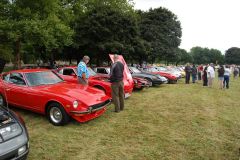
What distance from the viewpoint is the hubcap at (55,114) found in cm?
564

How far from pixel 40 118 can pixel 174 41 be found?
31582mm

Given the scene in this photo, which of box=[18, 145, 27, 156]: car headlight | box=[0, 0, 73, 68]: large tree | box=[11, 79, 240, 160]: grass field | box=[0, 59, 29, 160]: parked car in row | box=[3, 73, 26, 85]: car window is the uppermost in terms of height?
box=[0, 0, 73, 68]: large tree

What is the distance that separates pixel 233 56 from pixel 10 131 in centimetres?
10397

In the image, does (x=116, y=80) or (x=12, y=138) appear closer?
(x=12, y=138)

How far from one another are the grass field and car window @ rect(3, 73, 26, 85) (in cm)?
107

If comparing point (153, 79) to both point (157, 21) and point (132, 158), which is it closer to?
point (132, 158)

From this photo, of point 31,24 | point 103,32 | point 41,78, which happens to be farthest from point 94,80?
point 103,32

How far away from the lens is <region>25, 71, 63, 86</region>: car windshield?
248 inches

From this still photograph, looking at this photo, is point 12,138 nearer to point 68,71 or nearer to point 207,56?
point 68,71

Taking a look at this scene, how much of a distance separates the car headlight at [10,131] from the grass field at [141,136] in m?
0.86

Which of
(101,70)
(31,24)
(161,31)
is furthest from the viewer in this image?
(161,31)

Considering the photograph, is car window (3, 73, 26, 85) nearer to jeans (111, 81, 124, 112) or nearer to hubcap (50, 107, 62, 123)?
hubcap (50, 107, 62, 123)

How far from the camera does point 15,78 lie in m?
6.60

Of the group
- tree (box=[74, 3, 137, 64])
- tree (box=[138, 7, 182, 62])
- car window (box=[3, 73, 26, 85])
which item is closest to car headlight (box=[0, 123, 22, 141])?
car window (box=[3, 73, 26, 85])
